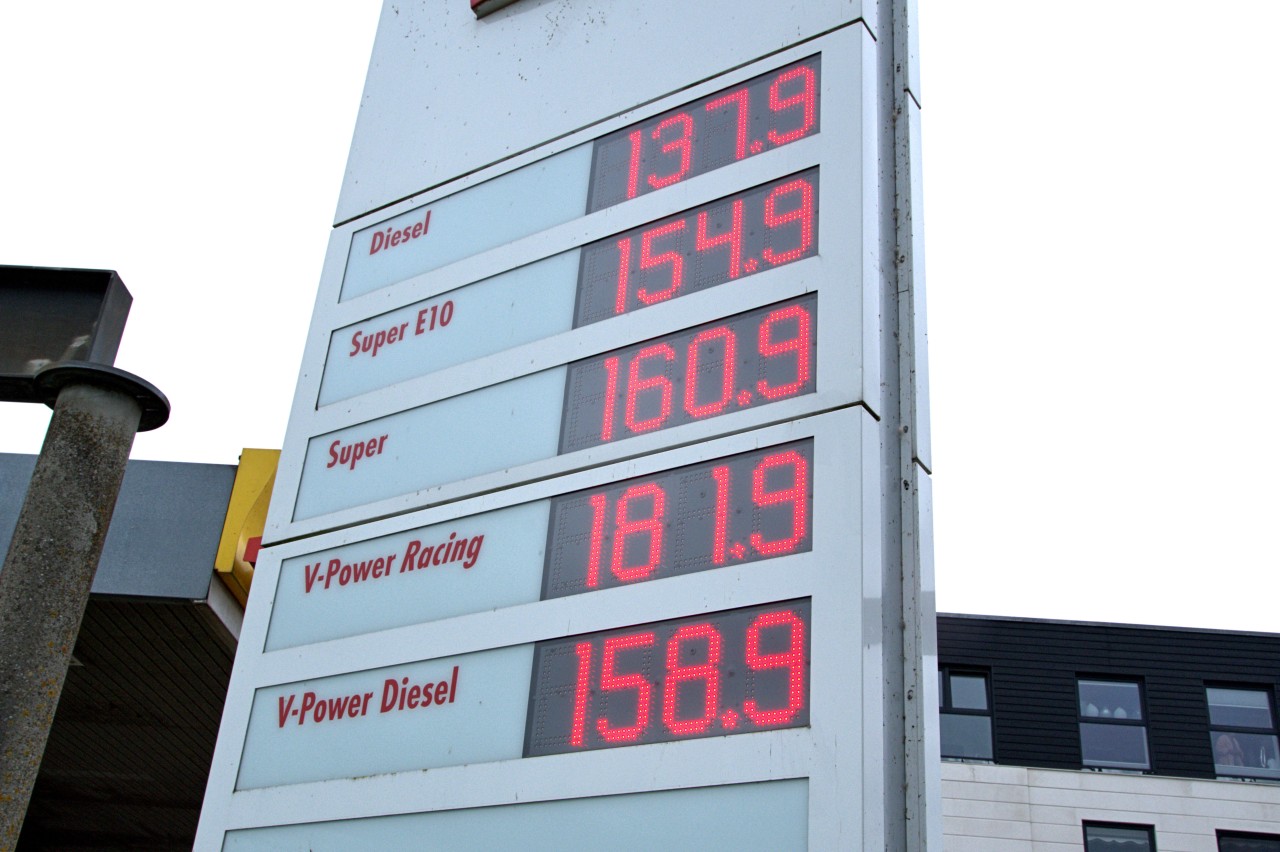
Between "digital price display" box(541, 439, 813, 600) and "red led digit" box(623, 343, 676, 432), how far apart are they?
0.95 ft

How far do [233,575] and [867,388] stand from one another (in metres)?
6.03

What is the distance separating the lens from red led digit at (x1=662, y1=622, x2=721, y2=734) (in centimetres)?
548

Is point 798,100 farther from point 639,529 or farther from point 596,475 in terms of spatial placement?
point 639,529

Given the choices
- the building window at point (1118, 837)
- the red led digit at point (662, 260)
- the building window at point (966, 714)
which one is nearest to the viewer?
the red led digit at point (662, 260)

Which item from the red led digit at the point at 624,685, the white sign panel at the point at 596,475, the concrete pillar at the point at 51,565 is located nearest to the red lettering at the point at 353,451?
the white sign panel at the point at 596,475

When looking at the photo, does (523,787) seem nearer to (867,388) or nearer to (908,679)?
(908,679)

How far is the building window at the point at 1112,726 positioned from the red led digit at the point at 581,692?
2275 cm

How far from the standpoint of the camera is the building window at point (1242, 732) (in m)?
26.4

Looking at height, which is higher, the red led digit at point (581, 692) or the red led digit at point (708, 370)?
the red led digit at point (708, 370)

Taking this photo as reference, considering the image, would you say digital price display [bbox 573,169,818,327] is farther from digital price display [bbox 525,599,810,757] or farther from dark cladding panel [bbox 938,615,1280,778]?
dark cladding panel [bbox 938,615,1280,778]

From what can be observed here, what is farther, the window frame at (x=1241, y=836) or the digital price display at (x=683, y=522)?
the window frame at (x=1241, y=836)

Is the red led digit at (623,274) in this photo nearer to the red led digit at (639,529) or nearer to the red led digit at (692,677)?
the red led digit at (639,529)

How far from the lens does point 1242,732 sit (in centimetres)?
2662

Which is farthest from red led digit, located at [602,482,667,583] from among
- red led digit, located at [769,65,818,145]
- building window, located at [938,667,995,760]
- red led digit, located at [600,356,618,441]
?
building window, located at [938,667,995,760]
